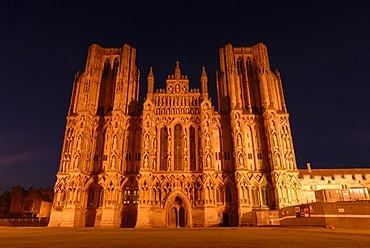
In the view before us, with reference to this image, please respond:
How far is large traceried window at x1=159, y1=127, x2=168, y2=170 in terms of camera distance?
40.8 metres

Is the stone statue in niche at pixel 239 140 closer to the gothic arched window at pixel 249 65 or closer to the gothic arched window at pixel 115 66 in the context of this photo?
the gothic arched window at pixel 249 65

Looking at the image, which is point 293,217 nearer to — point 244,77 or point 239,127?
point 239,127

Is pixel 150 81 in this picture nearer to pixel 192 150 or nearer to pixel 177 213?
pixel 192 150

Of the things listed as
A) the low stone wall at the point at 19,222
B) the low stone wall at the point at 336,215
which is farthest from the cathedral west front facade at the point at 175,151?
the low stone wall at the point at 336,215

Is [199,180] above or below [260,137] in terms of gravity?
below

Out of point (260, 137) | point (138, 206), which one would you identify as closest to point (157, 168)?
point (138, 206)

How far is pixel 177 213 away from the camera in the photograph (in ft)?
127

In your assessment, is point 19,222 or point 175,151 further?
point 175,151

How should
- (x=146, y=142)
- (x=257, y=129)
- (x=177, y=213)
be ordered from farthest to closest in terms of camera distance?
(x=257, y=129) → (x=146, y=142) → (x=177, y=213)

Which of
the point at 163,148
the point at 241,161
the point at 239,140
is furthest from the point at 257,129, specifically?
the point at 163,148

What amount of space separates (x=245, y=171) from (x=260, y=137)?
775 cm

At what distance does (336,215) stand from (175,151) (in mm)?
25573

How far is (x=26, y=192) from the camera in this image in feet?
213

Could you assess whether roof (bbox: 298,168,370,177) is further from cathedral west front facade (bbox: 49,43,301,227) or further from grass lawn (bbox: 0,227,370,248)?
grass lawn (bbox: 0,227,370,248)
